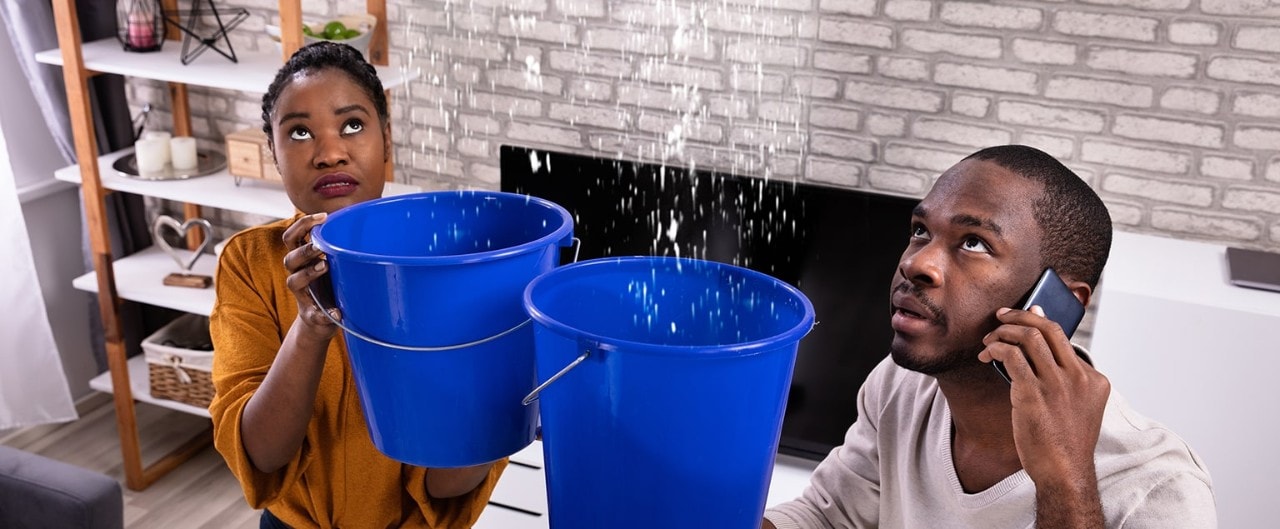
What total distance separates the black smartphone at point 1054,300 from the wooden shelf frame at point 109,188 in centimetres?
205

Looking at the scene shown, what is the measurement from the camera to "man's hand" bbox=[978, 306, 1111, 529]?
107 centimetres

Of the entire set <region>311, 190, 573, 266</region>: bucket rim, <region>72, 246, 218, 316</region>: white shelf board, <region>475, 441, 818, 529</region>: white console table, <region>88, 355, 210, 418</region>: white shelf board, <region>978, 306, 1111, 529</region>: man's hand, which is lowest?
<region>88, 355, 210, 418</region>: white shelf board

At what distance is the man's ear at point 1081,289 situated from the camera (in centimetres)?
128

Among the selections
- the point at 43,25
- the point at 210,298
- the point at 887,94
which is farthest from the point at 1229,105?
the point at 43,25

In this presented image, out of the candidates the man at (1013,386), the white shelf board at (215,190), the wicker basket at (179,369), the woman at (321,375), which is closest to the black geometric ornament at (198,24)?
the white shelf board at (215,190)

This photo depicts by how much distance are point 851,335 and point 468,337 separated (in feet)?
6.28

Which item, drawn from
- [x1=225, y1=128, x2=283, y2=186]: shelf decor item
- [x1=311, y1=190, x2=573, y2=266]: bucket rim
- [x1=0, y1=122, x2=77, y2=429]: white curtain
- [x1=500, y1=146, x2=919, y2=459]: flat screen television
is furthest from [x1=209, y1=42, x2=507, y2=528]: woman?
[x1=0, y1=122, x2=77, y2=429]: white curtain

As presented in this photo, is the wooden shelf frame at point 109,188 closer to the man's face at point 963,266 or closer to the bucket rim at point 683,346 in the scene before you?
the man's face at point 963,266

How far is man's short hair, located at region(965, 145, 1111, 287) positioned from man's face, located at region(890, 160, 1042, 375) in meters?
0.02

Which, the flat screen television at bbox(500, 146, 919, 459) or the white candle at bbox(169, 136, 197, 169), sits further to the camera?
the white candle at bbox(169, 136, 197, 169)

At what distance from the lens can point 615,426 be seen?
0.78 metres

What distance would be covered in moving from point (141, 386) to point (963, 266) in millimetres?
2976

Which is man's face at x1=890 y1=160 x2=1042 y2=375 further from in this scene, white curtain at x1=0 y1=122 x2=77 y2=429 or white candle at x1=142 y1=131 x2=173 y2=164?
white curtain at x1=0 y1=122 x2=77 y2=429

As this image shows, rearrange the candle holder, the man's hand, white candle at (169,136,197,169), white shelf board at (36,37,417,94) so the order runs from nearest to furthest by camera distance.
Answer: the man's hand < white shelf board at (36,37,417,94) < the candle holder < white candle at (169,136,197,169)
